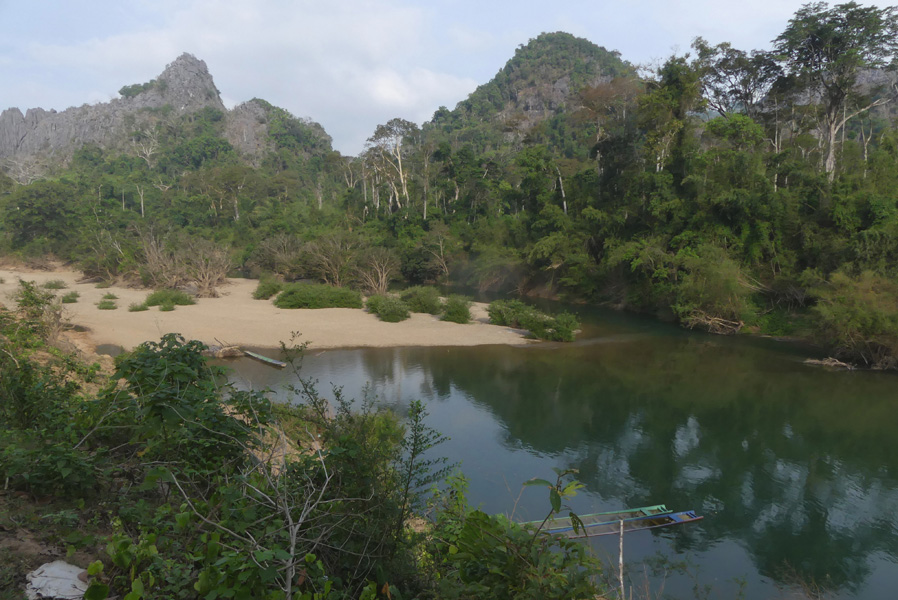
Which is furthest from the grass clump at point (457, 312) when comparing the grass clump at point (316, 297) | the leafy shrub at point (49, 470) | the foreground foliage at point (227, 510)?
the leafy shrub at point (49, 470)

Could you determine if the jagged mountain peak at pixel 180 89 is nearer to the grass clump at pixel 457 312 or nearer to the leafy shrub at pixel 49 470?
the grass clump at pixel 457 312

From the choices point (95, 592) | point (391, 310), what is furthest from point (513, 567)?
point (391, 310)

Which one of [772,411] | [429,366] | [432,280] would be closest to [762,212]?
[772,411]

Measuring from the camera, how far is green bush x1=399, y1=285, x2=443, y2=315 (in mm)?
24641

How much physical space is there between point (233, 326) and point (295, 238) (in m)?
17.5

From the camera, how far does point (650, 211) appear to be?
2555 centimetres

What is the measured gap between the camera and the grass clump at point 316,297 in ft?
82.9

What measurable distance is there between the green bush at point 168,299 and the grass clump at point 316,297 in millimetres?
4028

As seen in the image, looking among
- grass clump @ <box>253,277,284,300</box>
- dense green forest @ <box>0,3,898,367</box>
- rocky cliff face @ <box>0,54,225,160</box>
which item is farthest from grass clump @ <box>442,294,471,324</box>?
rocky cliff face @ <box>0,54,225,160</box>

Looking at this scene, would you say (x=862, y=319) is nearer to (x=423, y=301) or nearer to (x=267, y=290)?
(x=423, y=301)

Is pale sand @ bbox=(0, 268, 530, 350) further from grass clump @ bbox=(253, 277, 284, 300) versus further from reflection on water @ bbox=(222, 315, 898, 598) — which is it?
grass clump @ bbox=(253, 277, 284, 300)

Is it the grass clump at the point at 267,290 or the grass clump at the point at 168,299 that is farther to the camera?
the grass clump at the point at 267,290

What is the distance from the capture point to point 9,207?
39500 millimetres

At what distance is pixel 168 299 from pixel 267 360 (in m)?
10.6
